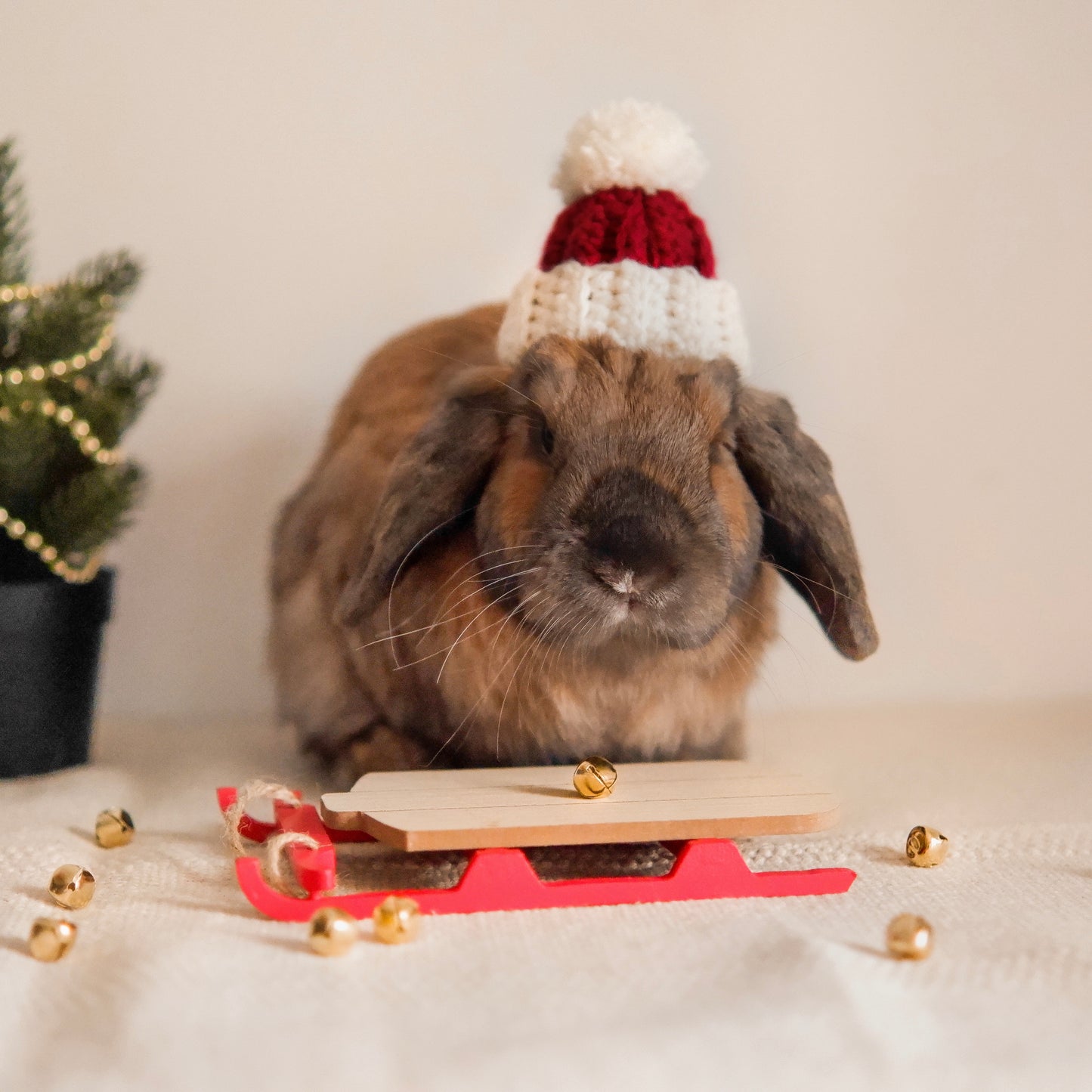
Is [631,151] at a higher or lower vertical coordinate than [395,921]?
higher

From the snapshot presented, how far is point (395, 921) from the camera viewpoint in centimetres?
73

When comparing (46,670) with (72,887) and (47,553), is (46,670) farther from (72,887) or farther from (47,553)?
(72,887)

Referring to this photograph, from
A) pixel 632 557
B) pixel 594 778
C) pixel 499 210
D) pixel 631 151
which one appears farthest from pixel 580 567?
pixel 499 210

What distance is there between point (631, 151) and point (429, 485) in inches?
13.7

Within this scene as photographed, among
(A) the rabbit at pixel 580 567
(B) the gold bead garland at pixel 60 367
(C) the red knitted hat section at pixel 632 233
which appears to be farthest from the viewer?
(B) the gold bead garland at pixel 60 367

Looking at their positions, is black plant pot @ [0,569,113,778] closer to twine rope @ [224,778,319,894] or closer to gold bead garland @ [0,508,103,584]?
gold bead garland @ [0,508,103,584]

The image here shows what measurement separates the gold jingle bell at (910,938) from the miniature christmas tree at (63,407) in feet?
2.87

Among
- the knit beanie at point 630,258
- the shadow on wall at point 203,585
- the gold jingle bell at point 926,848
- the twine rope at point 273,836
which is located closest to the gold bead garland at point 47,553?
the shadow on wall at point 203,585

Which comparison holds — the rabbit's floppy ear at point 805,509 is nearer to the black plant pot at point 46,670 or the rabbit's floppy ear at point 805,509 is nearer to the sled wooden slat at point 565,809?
the sled wooden slat at point 565,809

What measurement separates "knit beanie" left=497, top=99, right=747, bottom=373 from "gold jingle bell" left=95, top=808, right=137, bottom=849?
520 millimetres

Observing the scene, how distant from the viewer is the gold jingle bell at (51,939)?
0.71 m

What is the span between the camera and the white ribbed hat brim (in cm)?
100

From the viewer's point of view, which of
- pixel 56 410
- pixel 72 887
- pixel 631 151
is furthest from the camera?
pixel 56 410

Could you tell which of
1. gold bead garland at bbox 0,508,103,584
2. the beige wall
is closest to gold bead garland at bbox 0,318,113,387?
gold bead garland at bbox 0,508,103,584
